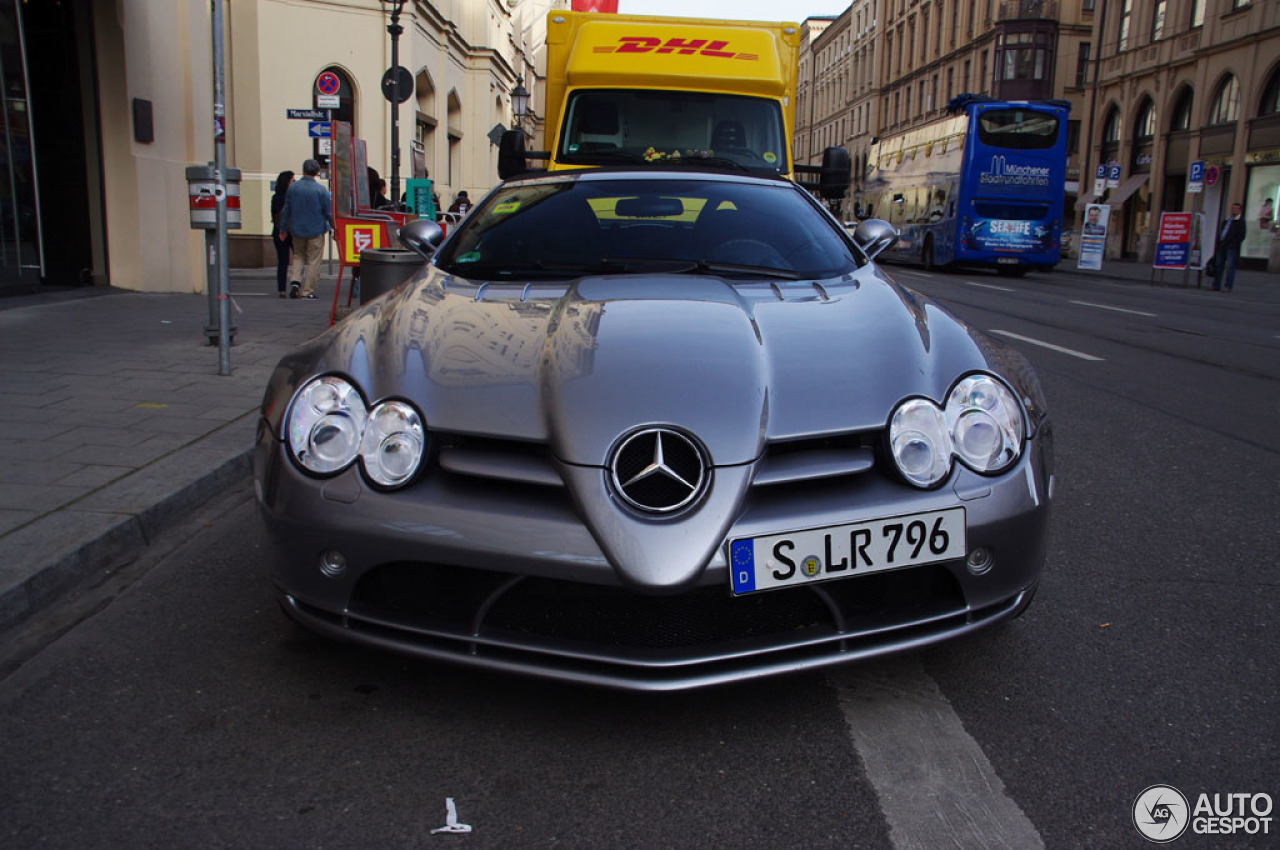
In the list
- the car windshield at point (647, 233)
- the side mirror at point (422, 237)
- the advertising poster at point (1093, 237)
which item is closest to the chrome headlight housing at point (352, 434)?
the car windshield at point (647, 233)

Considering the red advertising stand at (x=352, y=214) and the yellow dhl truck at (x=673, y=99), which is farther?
the red advertising stand at (x=352, y=214)

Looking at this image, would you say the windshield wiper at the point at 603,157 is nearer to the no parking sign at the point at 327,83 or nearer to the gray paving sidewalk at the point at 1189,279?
the no parking sign at the point at 327,83

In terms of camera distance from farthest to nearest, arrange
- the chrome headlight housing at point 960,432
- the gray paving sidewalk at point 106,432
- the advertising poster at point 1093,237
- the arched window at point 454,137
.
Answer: the arched window at point 454,137, the advertising poster at point 1093,237, the gray paving sidewalk at point 106,432, the chrome headlight housing at point 960,432

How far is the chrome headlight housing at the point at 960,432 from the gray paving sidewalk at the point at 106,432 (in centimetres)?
251

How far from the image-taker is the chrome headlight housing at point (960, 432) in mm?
2416

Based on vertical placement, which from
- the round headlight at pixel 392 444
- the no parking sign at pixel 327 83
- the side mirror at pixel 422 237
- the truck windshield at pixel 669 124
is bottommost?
the round headlight at pixel 392 444

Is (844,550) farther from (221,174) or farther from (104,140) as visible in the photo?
(104,140)

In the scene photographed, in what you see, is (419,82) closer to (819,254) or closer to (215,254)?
(215,254)

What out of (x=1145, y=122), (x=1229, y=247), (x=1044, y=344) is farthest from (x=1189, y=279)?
(x=1044, y=344)

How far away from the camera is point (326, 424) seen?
249cm

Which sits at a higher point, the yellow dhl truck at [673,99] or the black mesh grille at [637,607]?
the yellow dhl truck at [673,99]

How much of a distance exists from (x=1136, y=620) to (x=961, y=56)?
59.5 metres

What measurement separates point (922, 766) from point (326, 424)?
5.13 feet

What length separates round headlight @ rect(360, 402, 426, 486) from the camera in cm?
238
